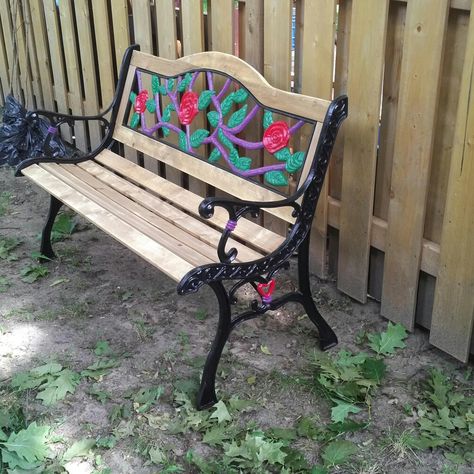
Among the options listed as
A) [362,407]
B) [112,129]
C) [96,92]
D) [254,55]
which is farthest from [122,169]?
[362,407]

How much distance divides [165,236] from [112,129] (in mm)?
1243

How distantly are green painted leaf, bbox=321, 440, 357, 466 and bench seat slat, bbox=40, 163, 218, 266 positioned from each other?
803mm

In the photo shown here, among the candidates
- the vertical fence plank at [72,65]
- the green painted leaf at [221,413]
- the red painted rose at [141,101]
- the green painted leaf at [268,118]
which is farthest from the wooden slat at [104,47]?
the green painted leaf at [221,413]

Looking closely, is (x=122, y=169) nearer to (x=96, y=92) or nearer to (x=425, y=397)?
(x=96, y=92)

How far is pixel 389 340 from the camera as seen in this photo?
300cm

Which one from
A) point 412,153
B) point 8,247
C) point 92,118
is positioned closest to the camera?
point 412,153

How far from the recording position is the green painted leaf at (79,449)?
2443 mm

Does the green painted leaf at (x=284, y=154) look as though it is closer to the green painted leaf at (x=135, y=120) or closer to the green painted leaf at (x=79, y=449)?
the green painted leaf at (x=135, y=120)

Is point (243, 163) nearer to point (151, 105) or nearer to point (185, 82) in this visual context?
point (185, 82)

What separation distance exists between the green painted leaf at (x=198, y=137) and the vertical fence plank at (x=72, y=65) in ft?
6.85

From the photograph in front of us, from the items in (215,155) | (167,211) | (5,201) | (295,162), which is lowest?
(5,201)

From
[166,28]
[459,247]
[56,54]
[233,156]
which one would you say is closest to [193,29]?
[166,28]

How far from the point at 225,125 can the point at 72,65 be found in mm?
2388

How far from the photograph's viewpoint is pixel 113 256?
394 centimetres
